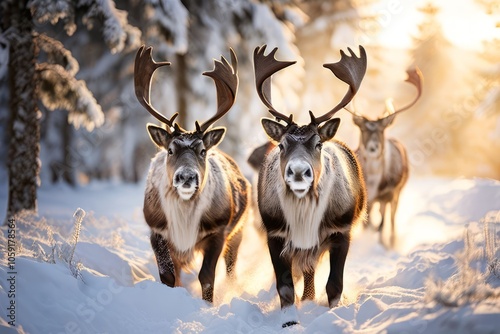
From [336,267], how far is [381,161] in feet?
15.4

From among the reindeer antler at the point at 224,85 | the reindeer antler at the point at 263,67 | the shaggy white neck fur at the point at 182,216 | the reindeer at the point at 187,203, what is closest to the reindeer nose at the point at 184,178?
the reindeer at the point at 187,203

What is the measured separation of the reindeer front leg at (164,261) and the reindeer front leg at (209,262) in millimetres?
374

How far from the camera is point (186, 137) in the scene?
5559mm

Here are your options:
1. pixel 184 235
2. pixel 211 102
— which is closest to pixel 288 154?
pixel 184 235

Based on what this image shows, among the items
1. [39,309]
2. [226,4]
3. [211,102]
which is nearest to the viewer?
[39,309]

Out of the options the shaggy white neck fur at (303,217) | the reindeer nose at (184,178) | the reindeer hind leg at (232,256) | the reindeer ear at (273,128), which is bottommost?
the reindeer hind leg at (232,256)

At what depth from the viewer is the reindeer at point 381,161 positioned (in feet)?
30.3

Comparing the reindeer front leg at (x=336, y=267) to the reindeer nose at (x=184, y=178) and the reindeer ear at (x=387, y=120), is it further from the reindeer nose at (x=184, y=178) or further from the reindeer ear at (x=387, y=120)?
the reindeer ear at (x=387, y=120)

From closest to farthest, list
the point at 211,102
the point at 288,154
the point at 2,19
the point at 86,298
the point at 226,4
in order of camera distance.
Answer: the point at 86,298 → the point at 288,154 → the point at 2,19 → the point at 226,4 → the point at 211,102

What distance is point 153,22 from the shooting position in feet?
37.8

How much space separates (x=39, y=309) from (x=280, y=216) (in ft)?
7.80

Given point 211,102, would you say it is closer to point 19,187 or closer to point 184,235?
point 19,187

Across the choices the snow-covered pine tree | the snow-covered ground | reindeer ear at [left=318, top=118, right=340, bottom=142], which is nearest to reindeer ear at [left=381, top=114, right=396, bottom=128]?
the snow-covered ground

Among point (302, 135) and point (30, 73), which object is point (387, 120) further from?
point (30, 73)
